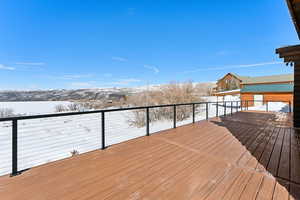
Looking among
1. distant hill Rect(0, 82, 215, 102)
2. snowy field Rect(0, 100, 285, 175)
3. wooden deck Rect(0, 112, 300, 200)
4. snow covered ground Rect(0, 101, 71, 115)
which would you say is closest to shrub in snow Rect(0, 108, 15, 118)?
snow covered ground Rect(0, 101, 71, 115)

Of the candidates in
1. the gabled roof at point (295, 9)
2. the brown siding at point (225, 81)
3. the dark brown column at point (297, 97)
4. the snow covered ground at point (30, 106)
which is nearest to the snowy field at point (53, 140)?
the snow covered ground at point (30, 106)

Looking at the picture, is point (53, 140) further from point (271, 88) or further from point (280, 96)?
point (271, 88)

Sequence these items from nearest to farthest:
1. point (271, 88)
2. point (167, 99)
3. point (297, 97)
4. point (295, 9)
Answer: point (295, 9) < point (297, 97) < point (167, 99) < point (271, 88)

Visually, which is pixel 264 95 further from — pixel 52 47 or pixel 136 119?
pixel 52 47

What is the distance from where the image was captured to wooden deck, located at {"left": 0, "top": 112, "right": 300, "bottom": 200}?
4.41 ft

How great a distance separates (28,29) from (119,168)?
→ 11466 millimetres

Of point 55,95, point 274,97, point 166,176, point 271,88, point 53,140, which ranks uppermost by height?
point 271,88

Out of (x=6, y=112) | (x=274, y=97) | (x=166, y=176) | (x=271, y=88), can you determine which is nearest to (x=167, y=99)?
(x=166, y=176)

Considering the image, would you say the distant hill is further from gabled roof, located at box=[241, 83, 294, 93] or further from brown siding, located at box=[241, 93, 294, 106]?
gabled roof, located at box=[241, 83, 294, 93]

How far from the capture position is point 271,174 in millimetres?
1715

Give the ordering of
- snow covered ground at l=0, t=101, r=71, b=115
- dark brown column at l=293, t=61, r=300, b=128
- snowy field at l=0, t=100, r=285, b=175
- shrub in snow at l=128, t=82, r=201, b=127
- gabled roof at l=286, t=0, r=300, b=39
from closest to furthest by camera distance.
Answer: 1. gabled roof at l=286, t=0, r=300, b=39
2. snowy field at l=0, t=100, r=285, b=175
3. dark brown column at l=293, t=61, r=300, b=128
4. snow covered ground at l=0, t=101, r=71, b=115
5. shrub in snow at l=128, t=82, r=201, b=127

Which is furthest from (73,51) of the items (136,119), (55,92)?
(136,119)

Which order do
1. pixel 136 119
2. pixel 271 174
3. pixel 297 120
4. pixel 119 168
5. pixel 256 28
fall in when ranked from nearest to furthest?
pixel 271 174
pixel 119 168
pixel 297 120
pixel 136 119
pixel 256 28

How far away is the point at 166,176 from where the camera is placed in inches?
65.7
